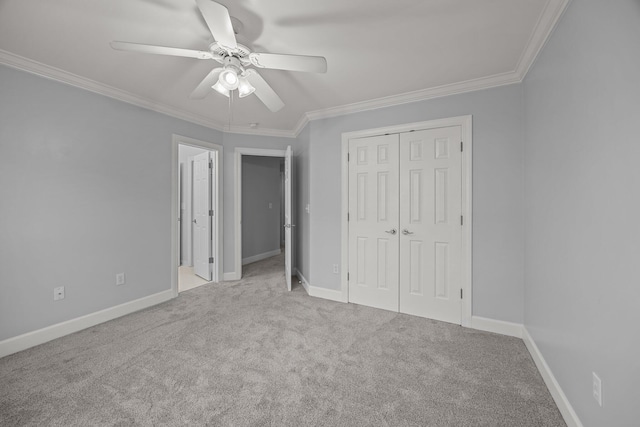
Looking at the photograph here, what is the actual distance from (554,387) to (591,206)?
1.21 meters

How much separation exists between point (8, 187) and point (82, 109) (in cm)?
95

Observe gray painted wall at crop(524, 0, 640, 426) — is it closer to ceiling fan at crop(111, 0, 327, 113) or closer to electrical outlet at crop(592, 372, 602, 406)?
electrical outlet at crop(592, 372, 602, 406)

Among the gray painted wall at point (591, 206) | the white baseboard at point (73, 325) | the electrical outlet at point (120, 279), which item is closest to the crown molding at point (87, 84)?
the electrical outlet at point (120, 279)

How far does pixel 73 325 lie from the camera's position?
258cm

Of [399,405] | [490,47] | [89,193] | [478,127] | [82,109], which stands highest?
[490,47]

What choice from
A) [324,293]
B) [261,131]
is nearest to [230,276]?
[324,293]

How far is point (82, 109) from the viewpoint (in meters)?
2.63

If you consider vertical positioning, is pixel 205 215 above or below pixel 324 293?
above

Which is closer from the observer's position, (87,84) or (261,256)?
(87,84)

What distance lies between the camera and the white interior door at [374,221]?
305cm

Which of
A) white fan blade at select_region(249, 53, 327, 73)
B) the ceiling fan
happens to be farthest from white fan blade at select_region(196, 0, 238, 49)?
white fan blade at select_region(249, 53, 327, 73)

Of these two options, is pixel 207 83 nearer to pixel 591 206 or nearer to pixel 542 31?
pixel 542 31

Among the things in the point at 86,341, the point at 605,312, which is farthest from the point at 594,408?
the point at 86,341

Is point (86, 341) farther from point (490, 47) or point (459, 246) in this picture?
point (490, 47)
